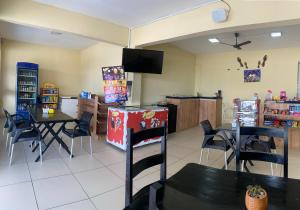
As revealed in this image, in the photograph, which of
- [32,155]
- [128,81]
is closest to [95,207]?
[32,155]

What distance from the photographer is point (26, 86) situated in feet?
23.1

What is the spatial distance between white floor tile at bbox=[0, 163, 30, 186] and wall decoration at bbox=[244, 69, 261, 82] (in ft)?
21.5

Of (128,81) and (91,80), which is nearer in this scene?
(128,81)

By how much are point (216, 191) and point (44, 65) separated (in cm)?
795

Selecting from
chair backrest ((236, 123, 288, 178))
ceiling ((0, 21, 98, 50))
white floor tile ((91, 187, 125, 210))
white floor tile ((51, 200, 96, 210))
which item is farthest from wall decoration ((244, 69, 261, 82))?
white floor tile ((51, 200, 96, 210))

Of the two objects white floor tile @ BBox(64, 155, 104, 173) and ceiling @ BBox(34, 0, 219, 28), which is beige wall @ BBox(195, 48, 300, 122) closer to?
ceiling @ BBox(34, 0, 219, 28)

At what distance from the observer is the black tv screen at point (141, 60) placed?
4.55 metres

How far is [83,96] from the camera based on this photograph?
19.1 feet

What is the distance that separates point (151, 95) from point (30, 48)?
4822 millimetres

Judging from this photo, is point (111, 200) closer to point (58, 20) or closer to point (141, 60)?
point (141, 60)

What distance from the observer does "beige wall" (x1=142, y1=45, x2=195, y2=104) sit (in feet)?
19.3

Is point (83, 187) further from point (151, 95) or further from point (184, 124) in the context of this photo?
point (184, 124)

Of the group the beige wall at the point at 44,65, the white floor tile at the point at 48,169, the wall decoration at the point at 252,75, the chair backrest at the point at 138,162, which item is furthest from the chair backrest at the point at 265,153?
the beige wall at the point at 44,65

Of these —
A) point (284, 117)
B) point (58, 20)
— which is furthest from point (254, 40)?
point (58, 20)
